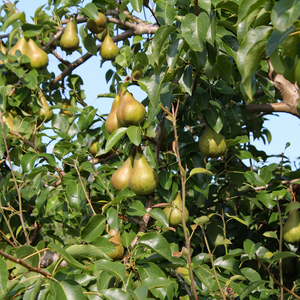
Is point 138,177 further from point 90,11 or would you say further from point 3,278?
point 90,11

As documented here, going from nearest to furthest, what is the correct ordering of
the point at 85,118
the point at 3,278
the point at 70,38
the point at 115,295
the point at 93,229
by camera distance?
the point at 3,278
the point at 115,295
the point at 93,229
the point at 85,118
the point at 70,38

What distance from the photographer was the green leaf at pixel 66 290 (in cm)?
70

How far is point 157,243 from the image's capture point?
105 centimetres

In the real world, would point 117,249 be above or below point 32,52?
below

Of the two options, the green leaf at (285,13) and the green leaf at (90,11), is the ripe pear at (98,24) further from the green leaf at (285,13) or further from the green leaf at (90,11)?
the green leaf at (285,13)

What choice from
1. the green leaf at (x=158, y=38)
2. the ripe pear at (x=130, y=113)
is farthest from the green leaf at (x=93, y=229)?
the green leaf at (x=158, y=38)

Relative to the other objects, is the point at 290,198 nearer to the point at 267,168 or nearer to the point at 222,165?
the point at 267,168

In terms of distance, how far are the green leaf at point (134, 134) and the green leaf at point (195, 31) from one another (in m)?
0.39

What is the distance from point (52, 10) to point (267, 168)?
161 cm

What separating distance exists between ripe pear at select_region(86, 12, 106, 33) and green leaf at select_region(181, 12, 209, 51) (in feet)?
3.99

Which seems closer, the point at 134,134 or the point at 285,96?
the point at 134,134

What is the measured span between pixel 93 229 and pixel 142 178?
24 centimetres

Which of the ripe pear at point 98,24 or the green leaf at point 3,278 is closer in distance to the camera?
the green leaf at point 3,278

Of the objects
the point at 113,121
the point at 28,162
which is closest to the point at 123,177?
the point at 113,121
